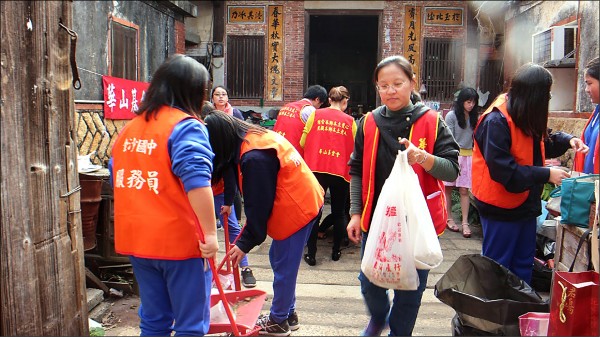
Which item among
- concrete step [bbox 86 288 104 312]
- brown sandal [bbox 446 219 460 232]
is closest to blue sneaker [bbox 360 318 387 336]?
concrete step [bbox 86 288 104 312]

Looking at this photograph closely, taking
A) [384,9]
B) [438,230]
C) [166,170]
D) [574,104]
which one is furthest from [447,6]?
[166,170]

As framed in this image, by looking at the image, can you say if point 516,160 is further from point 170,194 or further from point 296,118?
point 296,118

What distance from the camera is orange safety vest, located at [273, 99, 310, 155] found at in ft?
18.8

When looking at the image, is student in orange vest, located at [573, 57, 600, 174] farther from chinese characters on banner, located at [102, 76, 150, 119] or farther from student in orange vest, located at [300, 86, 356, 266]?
chinese characters on banner, located at [102, 76, 150, 119]

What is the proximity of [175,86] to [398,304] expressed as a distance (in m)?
1.67

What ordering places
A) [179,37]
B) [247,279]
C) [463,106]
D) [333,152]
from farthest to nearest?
[179,37], [463,106], [333,152], [247,279]

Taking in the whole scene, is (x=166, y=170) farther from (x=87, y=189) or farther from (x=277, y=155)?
(x=87, y=189)

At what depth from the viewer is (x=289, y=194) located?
298 centimetres

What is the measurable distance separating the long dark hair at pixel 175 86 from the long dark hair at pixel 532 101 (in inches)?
75.4

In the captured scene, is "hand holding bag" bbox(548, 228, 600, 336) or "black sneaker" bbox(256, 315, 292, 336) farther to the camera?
"black sneaker" bbox(256, 315, 292, 336)

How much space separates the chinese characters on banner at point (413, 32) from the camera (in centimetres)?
1128

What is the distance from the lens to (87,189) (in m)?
4.02

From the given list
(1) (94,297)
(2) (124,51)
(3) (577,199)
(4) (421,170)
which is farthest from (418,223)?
(2) (124,51)

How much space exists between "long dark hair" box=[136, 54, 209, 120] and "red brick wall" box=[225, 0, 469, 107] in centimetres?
919
